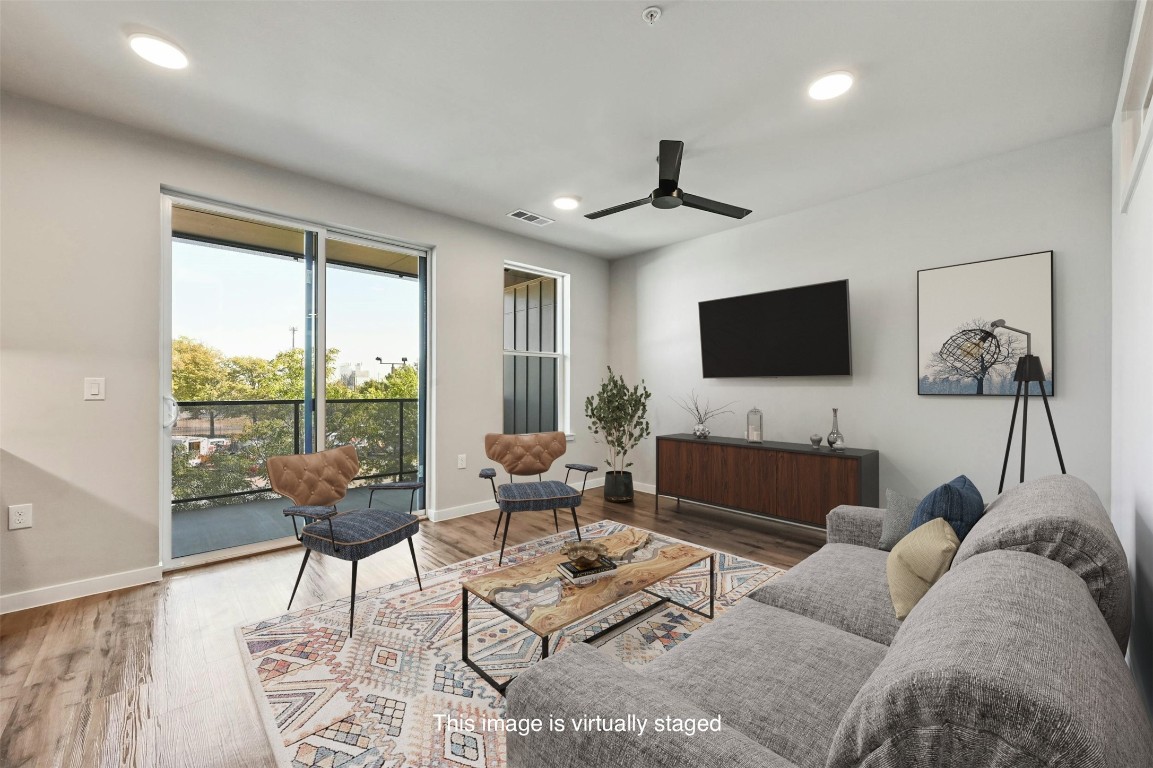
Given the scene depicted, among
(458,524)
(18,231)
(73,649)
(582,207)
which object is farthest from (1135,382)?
(18,231)

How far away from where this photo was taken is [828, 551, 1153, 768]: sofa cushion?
2.03ft

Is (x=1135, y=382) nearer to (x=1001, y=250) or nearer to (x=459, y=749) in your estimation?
(x=1001, y=250)

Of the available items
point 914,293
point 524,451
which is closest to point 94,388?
point 524,451

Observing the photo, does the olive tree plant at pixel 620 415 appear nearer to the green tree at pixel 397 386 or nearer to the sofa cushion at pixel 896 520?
the green tree at pixel 397 386

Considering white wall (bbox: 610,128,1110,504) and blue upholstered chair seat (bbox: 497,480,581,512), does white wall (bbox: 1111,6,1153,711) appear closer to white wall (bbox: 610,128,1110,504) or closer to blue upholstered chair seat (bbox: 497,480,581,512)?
white wall (bbox: 610,128,1110,504)

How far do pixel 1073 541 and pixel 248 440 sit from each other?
4422mm

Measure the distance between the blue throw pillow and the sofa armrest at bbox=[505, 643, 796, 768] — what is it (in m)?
1.34

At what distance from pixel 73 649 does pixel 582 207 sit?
4.11 meters

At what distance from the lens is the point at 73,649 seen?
2273 mm

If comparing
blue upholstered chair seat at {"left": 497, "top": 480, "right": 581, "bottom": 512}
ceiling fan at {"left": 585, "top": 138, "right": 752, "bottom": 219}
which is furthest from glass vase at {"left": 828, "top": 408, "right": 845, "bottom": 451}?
blue upholstered chair seat at {"left": 497, "top": 480, "right": 581, "bottom": 512}

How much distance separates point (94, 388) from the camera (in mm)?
2906

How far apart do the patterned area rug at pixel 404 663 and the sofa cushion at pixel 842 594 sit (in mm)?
690

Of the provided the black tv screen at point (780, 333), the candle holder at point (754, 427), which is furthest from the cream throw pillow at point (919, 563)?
the candle holder at point (754, 427)

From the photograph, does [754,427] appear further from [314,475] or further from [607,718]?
[607,718]
